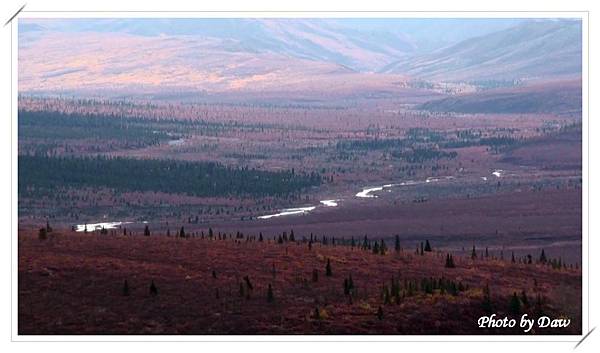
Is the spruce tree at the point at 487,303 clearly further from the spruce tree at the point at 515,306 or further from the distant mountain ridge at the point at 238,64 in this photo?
the distant mountain ridge at the point at 238,64

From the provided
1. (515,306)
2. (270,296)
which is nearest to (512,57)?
(515,306)

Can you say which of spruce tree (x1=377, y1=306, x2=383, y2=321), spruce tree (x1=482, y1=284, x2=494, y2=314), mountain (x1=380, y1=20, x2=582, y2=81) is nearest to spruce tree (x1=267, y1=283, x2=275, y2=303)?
spruce tree (x1=377, y1=306, x2=383, y2=321)

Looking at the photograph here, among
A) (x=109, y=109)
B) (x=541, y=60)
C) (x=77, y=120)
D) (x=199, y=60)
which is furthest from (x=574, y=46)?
(x=77, y=120)

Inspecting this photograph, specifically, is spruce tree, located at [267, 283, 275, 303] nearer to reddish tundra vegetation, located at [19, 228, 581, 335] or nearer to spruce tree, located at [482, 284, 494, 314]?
reddish tundra vegetation, located at [19, 228, 581, 335]

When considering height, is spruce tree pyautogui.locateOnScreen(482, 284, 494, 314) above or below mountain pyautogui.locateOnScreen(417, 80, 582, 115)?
below

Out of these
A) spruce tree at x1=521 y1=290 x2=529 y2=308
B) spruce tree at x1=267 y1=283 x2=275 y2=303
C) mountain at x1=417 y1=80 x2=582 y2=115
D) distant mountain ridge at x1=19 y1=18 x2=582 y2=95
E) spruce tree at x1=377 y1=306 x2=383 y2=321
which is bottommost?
spruce tree at x1=377 y1=306 x2=383 y2=321

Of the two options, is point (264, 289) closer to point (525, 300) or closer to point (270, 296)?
point (270, 296)
